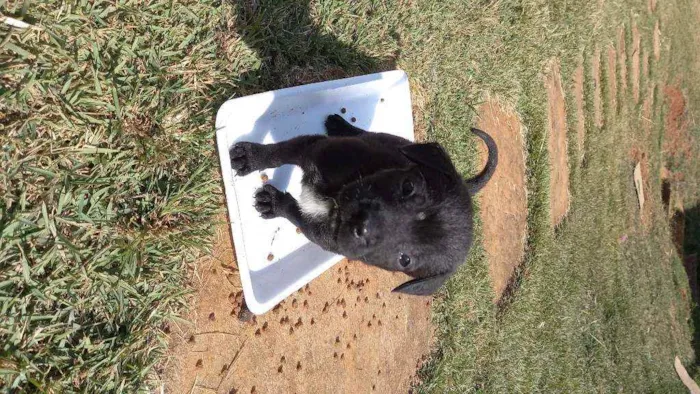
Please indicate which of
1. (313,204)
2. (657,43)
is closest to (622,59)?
(657,43)

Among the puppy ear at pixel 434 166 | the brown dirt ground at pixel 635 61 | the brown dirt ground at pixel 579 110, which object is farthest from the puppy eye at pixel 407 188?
the brown dirt ground at pixel 635 61

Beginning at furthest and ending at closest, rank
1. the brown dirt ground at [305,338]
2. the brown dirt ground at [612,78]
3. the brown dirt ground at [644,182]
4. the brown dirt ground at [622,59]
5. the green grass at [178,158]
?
the brown dirt ground at [644,182] < the brown dirt ground at [622,59] < the brown dirt ground at [612,78] < the brown dirt ground at [305,338] < the green grass at [178,158]

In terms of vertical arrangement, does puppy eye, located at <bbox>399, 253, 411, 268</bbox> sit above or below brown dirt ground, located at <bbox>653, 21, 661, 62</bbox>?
above

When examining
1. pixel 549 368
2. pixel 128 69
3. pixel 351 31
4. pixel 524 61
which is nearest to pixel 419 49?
pixel 351 31

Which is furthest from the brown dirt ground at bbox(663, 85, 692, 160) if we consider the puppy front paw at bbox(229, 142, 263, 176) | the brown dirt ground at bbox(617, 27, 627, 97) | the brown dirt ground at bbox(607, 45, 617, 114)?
the puppy front paw at bbox(229, 142, 263, 176)

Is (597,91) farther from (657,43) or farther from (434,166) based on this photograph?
(434,166)

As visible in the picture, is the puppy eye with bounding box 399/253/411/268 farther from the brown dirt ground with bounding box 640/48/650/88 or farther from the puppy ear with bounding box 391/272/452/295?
the brown dirt ground with bounding box 640/48/650/88

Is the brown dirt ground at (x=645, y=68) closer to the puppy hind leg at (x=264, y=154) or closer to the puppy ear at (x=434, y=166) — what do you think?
the puppy ear at (x=434, y=166)

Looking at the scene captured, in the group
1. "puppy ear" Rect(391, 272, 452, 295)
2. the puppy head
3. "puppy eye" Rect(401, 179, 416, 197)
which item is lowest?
"puppy ear" Rect(391, 272, 452, 295)
